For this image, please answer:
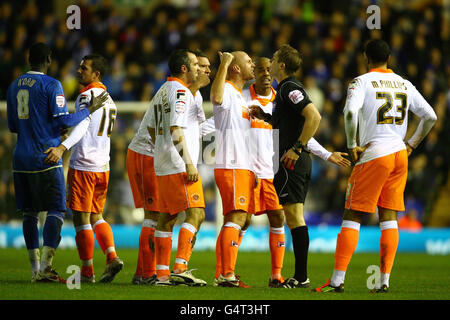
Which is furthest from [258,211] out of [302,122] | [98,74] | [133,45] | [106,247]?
[133,45]

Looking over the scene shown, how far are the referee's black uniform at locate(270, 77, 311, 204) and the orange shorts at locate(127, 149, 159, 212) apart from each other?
4.45 feet

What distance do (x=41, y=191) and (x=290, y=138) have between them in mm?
2554

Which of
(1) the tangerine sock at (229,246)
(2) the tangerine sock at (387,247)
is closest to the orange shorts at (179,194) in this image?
(1) the tangerine sock at (229,246)

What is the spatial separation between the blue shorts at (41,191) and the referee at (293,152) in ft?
7.19

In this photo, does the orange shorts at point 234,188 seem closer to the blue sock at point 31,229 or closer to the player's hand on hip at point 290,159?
the player's hand on hip at point 290,159

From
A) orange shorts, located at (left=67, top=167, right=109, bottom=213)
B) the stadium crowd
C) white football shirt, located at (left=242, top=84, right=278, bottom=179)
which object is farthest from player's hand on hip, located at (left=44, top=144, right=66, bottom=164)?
the stadium crowd

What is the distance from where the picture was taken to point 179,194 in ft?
25.3

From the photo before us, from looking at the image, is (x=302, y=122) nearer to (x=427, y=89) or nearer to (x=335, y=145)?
(x=335, y=145)

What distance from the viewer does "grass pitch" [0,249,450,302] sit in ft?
22.2

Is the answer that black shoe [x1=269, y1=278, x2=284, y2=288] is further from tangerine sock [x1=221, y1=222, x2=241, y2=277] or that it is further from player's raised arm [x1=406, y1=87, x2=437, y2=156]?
player's raised arm [x1=406, y1=87, x2=437, y2=156]

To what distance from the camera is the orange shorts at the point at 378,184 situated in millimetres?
7289

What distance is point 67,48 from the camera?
19.4m

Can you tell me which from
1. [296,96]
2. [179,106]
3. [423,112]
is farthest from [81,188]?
[423,112]
